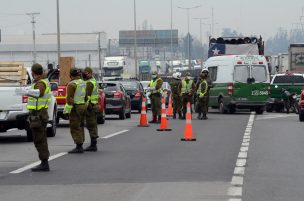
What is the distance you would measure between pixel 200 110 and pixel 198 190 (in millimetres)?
21398

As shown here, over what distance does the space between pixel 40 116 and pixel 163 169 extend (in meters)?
2.14

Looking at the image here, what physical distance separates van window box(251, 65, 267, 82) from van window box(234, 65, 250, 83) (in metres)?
0.24

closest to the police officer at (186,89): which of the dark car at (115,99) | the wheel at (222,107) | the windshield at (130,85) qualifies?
the dark car at (115,99)

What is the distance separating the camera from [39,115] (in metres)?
14.9

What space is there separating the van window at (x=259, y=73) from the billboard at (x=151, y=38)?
102333 millimetres

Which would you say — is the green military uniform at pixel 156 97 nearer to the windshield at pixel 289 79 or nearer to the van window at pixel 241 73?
the van window at pixel 241 73

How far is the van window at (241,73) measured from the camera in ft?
125

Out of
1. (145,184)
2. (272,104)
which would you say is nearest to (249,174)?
(145,184)

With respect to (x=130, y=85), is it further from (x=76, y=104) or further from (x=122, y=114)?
(x=76, y=104)

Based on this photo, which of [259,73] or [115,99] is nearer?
[115,99]

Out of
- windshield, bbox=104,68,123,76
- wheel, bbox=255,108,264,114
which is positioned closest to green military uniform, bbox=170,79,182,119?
wheel, bbox=255,108,264,114

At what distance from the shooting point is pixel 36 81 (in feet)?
49.3

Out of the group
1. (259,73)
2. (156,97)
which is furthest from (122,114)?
(259,73)

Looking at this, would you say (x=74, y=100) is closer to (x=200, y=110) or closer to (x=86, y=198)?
(x=86, y=198)
